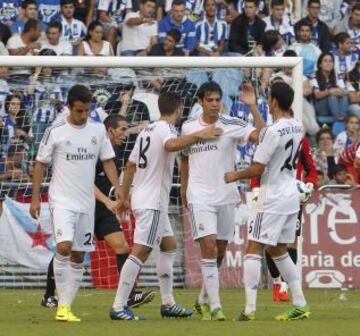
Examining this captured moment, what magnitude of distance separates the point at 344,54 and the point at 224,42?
7.19ft

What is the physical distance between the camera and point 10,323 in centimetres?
1332

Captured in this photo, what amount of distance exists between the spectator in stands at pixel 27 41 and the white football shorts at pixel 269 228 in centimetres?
1004

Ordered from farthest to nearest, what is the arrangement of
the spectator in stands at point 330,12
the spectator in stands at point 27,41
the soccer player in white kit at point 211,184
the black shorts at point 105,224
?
1. the spectator in stands at point 330,12
2. the spectator in stands at point 27,41
3. the black shorts at point 105,224
4. the soccer player in white kit at point 211,184

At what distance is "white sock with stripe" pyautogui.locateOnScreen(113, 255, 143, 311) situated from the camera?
1347 cm

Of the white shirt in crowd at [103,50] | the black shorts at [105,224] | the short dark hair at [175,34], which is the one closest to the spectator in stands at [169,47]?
the short dark hair at [175,34]

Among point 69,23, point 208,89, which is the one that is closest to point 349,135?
point 69,23

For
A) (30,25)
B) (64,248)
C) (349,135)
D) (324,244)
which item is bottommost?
(324,244)

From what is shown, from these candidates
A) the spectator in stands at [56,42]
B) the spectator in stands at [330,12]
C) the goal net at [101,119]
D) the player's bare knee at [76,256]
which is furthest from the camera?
the spectator in stands at [330,12]

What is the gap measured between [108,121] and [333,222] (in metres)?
4.82

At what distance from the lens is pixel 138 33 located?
24234 millimetres

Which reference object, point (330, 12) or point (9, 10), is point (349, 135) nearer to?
point (330, 12)

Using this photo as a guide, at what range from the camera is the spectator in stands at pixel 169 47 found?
23203 mm

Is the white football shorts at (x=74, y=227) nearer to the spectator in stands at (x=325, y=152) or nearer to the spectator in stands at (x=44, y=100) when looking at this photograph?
the spectator in stands at (x=44, y=100)

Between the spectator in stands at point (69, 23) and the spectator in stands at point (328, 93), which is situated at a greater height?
the spectator in stands at point (69, 23)
